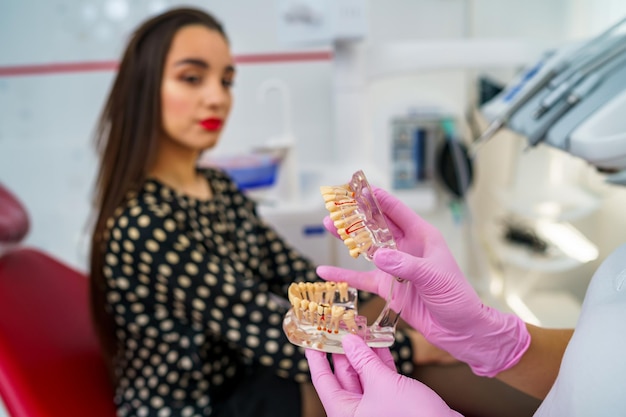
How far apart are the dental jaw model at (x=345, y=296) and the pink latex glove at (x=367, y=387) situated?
0.04 feet

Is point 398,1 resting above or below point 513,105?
above

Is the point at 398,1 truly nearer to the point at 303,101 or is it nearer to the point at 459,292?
the point at 303,101

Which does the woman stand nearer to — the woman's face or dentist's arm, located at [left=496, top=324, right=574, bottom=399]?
the woman's face

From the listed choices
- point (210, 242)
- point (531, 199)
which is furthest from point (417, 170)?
point (210, 242)

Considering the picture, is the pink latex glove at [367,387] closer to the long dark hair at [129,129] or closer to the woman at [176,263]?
the woman at [176,263]

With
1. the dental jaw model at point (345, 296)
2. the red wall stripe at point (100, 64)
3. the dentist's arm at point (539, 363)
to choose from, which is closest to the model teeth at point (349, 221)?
the dental jaw model at point (345, 296)

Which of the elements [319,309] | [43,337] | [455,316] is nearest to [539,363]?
[455,316]

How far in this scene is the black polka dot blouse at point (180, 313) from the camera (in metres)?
0.77

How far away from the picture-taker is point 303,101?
2.08m

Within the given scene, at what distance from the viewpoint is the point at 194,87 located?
0.91 m

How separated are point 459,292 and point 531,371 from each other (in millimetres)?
124

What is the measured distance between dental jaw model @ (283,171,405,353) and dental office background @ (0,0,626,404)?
0.60 ft

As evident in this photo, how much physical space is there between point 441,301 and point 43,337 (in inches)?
23.8

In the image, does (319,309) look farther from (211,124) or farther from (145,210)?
(211,124)
